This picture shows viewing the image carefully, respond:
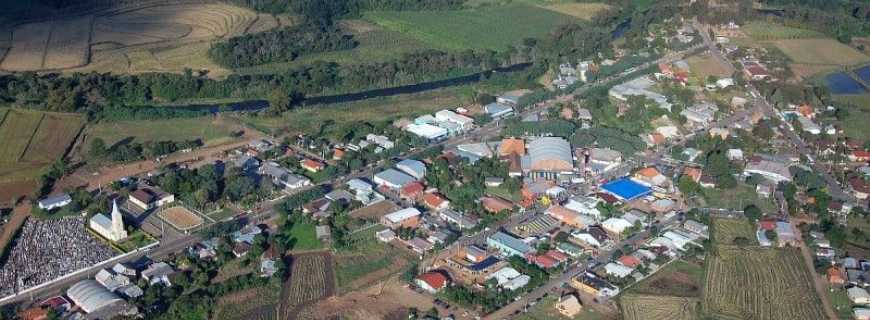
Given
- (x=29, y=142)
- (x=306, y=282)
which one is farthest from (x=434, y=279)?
(x=29, y=142)

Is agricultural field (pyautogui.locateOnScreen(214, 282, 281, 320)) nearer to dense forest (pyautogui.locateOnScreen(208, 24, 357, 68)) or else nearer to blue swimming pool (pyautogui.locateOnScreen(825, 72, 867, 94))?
dense forest (pyautogui.locateOnScreen(208, 24, 357, 68))

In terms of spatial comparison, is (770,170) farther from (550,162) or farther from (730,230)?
(550,162)

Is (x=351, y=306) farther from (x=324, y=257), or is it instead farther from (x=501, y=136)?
(x=501, y=136)

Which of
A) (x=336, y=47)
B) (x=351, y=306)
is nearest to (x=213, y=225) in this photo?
(x=351, y=306)

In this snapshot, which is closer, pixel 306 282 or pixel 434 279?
pixel 434 279

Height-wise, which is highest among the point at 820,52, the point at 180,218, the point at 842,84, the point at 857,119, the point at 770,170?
the point at 770,170

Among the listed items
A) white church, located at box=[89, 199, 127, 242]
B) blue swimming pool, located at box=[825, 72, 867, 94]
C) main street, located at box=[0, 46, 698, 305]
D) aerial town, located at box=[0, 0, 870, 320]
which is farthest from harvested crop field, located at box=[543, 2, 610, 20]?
white church, located at box=[89, 199, 127, 242]

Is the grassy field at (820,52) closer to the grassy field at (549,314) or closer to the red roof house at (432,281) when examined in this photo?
the grassy field at (549,314)
